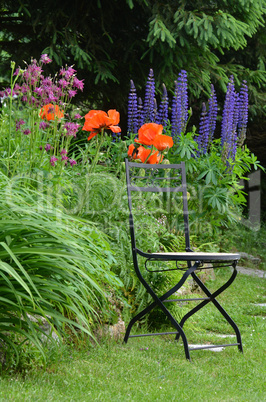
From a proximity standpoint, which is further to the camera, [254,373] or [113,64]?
[113,64]

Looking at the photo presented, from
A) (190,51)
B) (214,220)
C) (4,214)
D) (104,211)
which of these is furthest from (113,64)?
(4,214)

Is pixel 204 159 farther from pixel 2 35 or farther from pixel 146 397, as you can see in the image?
pixel 2 35

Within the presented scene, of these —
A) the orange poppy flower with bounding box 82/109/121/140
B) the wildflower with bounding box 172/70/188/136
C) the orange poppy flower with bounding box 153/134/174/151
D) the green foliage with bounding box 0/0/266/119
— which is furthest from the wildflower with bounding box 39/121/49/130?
the green foliage with bounding box 0/0/266/119

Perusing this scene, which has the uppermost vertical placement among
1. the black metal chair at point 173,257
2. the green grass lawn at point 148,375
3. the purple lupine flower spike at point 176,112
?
the purple lupine flower spike at point 176,112

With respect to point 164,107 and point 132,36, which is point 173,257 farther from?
point 132,36

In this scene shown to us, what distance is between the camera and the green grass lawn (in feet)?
7.20

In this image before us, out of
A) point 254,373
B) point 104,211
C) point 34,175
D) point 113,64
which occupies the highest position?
point 113,64

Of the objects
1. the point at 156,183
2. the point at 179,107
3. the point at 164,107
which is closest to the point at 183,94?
the point at 179,107

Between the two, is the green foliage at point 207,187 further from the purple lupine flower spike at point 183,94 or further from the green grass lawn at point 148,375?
the green grass lawn at point 148,375

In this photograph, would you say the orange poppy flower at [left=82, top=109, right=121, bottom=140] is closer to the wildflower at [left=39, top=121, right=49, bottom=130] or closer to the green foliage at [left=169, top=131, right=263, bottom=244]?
the wildflower at [left=39, top=121, right=49, bottom=130]

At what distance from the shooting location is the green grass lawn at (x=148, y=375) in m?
2.20

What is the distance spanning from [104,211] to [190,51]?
3338mm

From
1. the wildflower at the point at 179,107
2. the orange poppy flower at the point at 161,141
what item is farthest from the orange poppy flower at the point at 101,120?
the wildflower at the point at 179,107

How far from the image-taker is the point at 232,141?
18.6 feet
